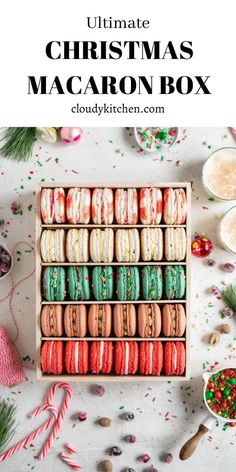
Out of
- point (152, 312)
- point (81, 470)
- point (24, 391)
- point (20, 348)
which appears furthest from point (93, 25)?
point (81, 470)

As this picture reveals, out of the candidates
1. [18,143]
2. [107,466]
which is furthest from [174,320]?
[18,143]

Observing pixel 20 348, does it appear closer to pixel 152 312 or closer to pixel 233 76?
pixel 152 312

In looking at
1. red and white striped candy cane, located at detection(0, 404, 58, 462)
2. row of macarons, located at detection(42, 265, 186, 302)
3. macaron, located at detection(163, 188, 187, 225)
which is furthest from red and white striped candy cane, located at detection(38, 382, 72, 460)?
macaron, located at detection(163, 188, 187, 225)

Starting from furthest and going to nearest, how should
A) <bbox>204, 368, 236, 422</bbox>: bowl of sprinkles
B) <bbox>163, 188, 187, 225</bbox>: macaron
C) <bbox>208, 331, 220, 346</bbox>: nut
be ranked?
<bbox>208, 331, 220, 346</bbox>: nut → <bbox>204, 368, 236, 422</bbox>: bowl of sprinkles → <bbox>163, 188, 187, 225</bbox>: macaron

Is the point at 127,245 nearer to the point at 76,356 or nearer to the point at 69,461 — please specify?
the point at 76,356

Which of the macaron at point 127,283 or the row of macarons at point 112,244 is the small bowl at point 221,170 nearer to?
the row of macarons at point 112,244

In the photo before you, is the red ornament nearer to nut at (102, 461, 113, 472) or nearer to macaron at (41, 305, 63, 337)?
macaron at (41, 305, 63, 337)

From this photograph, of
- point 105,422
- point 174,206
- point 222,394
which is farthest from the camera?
point 105,422
